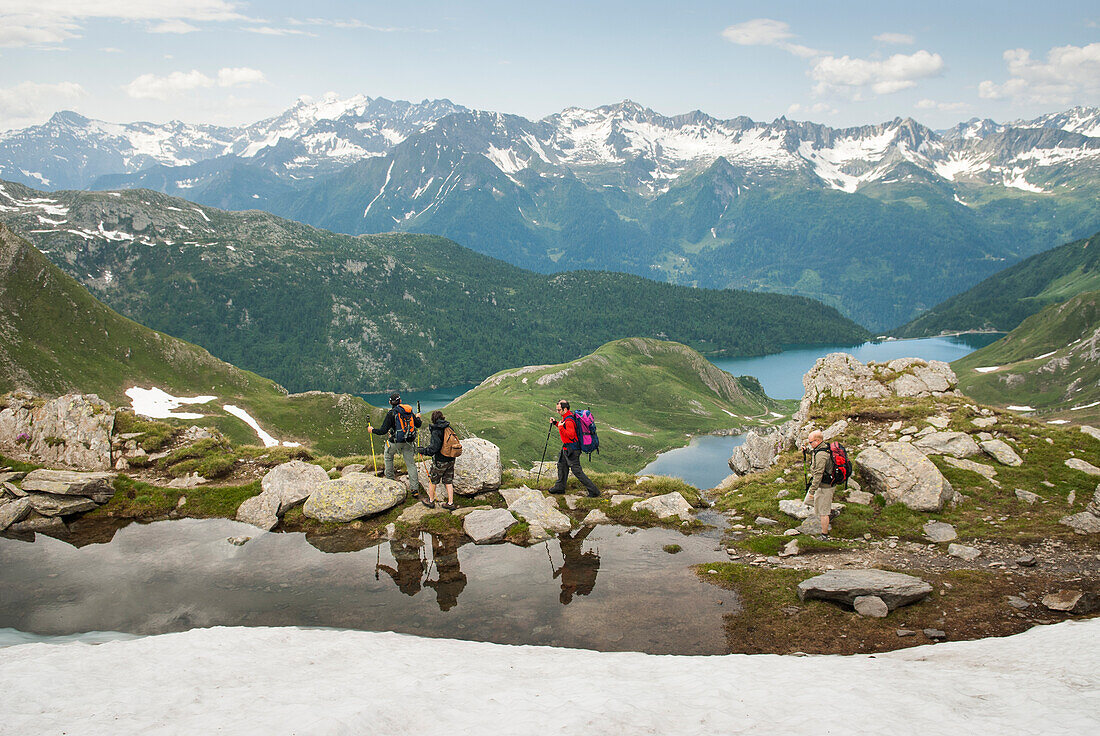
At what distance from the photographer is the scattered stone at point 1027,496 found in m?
19.3

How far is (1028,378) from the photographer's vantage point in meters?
198

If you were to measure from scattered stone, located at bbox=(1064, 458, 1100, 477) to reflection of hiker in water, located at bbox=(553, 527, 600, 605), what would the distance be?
18661 millimetres

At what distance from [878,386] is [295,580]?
34.4m

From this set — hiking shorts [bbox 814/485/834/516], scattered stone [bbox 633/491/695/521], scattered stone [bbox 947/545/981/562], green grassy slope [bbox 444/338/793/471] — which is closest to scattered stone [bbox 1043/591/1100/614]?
scattered stone [bbox 947/545/981/562]

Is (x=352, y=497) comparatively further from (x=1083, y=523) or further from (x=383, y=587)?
(x=1083, y=523)

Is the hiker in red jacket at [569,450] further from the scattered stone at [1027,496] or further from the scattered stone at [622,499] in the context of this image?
the scattered stone at [1027,496]

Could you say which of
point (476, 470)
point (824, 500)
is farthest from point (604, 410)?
point (824, 500)

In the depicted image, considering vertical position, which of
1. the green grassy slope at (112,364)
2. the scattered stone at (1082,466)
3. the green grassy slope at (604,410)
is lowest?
the green grassy slope at (604,410)

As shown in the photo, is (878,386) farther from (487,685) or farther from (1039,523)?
(487,685)

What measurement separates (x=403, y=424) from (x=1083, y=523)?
2367 centimetres

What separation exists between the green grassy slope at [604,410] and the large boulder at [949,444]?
8803cm

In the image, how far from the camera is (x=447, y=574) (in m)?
17.0

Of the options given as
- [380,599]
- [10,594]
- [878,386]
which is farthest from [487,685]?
[878,386]

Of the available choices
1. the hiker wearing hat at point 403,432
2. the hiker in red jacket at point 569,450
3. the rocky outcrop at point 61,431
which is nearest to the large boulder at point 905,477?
the hiker in red jacket at point 569,450
